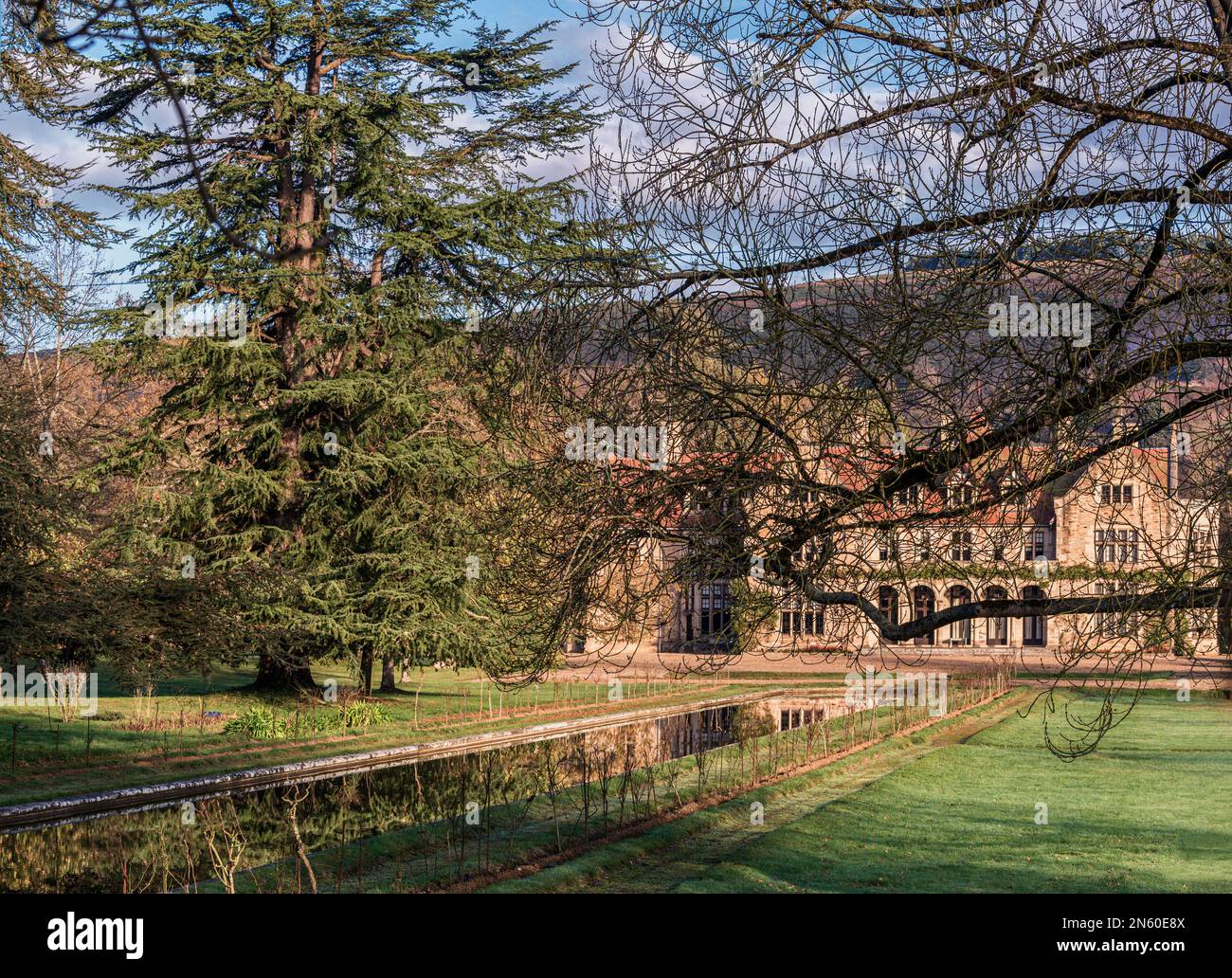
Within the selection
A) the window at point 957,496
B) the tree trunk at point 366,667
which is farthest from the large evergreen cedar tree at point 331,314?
the window at point 957,496

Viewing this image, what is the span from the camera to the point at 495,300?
7.17m

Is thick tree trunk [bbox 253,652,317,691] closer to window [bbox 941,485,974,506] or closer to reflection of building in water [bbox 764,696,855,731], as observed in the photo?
reflection of building in water [bbox 764,696,855,731]

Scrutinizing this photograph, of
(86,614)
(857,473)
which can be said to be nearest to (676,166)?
(857,473)

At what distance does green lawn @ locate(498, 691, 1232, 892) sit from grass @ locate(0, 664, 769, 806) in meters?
7.66

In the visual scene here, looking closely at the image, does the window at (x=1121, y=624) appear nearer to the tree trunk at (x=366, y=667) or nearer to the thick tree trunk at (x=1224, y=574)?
the thick tree trunk at (x=1224, y=574)

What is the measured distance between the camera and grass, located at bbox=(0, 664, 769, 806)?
15.9 m

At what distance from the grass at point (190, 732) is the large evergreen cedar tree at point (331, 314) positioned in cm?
150

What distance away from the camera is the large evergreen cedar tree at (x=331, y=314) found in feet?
75.2

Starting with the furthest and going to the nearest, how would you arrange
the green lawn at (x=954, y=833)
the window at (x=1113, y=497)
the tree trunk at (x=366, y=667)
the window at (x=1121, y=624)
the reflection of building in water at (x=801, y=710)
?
the reflection of building in water at (x=801, y=710), the tree trunk at (x=366, y=667), the green lawn at (x=954, y=833), the window at (x=1113, y=497), the window at (x=1121, y=624)

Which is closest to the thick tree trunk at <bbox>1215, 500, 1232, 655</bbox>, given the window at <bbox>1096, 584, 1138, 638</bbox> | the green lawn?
the window at <bbox>1096, 584, 1138, 638</bbox>

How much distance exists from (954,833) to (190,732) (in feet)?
43.5

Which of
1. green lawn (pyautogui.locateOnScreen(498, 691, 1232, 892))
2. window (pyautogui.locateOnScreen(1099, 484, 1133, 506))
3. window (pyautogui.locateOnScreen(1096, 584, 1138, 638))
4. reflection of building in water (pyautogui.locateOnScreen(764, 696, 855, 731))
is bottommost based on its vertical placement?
reflection of building in water (pyautogui.locateOnScreen(764, 696, 855, 731))
